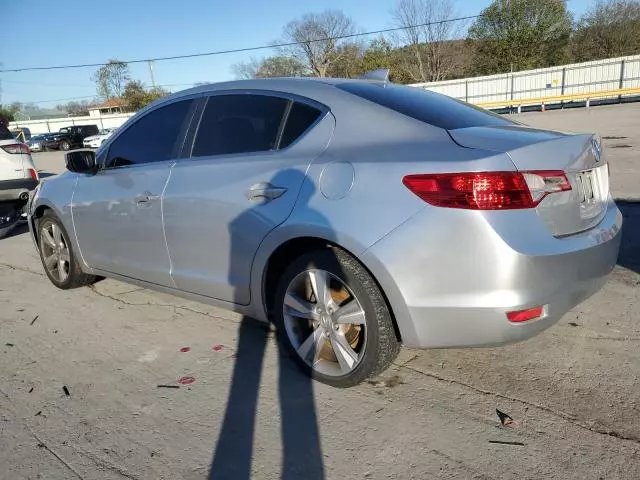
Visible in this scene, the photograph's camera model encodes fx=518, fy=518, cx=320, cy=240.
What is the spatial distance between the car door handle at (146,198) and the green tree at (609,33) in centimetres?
4386

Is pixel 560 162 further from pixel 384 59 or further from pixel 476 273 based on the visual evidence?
pixel 384 59

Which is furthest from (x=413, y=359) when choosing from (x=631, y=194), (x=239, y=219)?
(x=631, y=194)

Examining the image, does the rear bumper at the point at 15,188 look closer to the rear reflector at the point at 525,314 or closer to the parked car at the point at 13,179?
the parked car at the point at 13,179

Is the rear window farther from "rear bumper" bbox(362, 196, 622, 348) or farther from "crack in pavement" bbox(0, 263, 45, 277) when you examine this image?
"crack in pavement" bbox(0, 263, 45, 277)

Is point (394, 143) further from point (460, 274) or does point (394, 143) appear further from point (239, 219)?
point (239, 219)

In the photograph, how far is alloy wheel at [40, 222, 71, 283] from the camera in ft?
15.8

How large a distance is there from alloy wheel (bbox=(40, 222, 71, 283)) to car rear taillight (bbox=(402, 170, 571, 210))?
366 cm

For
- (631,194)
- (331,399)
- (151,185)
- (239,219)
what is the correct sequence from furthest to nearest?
(631,194), (151,185), (239,219), (331,399)

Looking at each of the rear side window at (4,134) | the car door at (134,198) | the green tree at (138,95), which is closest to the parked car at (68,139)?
the green tree at (138,95)

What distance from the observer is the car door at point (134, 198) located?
3637 mm

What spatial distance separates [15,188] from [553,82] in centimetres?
3350

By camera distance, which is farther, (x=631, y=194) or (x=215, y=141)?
(x=631, y=194)

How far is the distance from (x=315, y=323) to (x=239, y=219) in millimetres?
751

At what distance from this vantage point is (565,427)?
2439 mm
